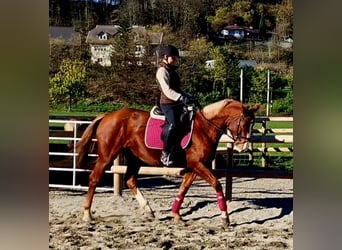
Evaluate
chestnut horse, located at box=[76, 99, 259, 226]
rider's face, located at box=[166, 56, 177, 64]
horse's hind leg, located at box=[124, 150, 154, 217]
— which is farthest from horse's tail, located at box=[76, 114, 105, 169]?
rider's face, located at box=[166, 56, 177, 64]

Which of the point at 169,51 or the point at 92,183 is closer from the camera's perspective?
the point at 169,51

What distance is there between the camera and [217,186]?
10.8 feet

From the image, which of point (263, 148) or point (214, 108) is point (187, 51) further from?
point (263, 148)

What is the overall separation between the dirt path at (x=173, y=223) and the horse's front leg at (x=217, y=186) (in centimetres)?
3

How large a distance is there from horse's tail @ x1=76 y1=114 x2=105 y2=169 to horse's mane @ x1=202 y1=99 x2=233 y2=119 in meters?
0.63

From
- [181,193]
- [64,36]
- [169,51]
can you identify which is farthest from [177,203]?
[64,36]

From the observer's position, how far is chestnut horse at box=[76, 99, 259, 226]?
3.28 m

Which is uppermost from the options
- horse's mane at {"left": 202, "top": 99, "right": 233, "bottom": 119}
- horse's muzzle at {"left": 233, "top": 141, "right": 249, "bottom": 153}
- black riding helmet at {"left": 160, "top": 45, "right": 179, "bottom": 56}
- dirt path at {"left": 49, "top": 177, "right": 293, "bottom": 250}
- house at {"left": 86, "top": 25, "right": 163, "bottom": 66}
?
house at {"left": 86, "top": 25, "right": 163, "bottom": 66}

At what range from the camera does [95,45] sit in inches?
129

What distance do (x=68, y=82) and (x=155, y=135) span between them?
2.01 ft

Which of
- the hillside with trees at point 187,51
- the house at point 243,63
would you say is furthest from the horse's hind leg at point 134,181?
the house at point 243,63

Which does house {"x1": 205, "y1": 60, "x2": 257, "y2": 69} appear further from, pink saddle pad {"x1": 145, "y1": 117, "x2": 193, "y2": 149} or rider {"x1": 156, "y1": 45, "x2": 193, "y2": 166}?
pink saddle pad {"x1": 145, "y1": 117, "x2": 193, "y2": 149}
